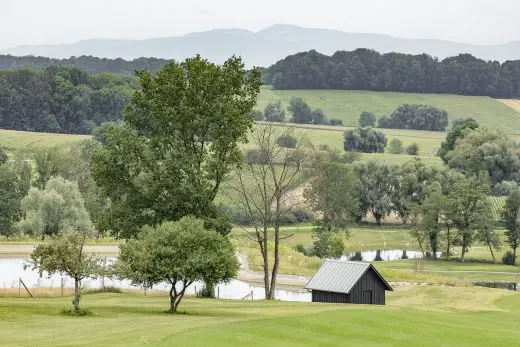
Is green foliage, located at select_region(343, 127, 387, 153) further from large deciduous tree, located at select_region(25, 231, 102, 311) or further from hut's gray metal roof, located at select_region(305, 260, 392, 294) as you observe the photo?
large deciduous tree, located at select_region(25, 231, 102, 311)

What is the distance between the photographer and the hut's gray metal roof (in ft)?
211

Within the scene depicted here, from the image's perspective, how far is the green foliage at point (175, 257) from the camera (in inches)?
1997

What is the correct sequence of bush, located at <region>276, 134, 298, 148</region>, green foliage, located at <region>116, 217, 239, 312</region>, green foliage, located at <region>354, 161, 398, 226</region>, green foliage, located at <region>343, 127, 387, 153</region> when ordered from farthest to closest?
green foliage, located at <region>343, 127, 387, 153</region> → green foliage, located at <region>354, 161, 398, 226</region> → bush, located at <region>276, 134, 298, 148</region> → green foliage, located at <region>116, 217, 239, 312</region>

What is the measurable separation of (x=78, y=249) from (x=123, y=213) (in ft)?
51.1

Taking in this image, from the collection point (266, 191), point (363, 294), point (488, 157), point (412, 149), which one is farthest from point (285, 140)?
point (363, 294)

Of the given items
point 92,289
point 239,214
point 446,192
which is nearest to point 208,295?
point 92,289

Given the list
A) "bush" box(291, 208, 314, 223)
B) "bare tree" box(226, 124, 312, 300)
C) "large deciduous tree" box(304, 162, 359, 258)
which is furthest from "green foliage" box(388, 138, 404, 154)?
"large deciduous tree" box(304, 162, 359, 258)

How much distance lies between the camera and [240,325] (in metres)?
44.0

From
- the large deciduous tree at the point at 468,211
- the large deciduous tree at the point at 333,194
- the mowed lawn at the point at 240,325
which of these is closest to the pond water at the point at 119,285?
the mowed lawn at the point at 240,325

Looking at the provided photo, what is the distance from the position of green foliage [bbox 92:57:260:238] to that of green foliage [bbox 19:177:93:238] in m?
37.2

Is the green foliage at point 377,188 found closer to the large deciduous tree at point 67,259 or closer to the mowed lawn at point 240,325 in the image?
the mowed lawn at point 240,325

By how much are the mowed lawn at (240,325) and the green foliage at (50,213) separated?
138 feet

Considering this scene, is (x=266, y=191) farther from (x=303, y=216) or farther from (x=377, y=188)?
(x=377, y=188)

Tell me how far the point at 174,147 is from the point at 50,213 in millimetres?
41799
